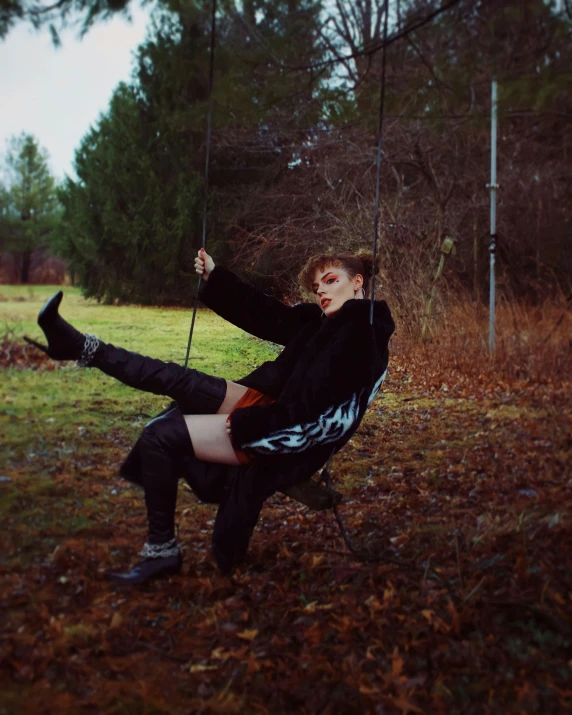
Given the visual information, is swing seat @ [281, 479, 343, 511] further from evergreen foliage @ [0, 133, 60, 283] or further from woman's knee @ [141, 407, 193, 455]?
evergreen foliage @ [0, 133, 60, 283]

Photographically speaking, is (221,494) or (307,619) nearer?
(307,619)

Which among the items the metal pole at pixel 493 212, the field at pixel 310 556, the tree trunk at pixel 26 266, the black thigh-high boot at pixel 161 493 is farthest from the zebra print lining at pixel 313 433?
the tree trunk at pixel 26 266

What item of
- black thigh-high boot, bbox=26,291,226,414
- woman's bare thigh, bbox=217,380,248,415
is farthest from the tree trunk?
woman's bare thigh, bbox=217,380,248,415

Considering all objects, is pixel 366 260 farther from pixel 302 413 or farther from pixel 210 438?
pixel 210 438

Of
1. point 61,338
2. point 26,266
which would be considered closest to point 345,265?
point 61,338

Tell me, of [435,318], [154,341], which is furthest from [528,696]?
[154,341]

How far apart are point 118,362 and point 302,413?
694mm

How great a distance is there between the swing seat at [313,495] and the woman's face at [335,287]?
26.8 inches

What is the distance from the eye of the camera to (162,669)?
6.36 feet

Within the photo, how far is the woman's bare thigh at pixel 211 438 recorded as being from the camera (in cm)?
237

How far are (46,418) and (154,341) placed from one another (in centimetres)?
52

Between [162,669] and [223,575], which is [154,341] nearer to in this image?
[223,575]

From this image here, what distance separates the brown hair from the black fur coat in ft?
0.52

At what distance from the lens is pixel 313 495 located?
236cm
